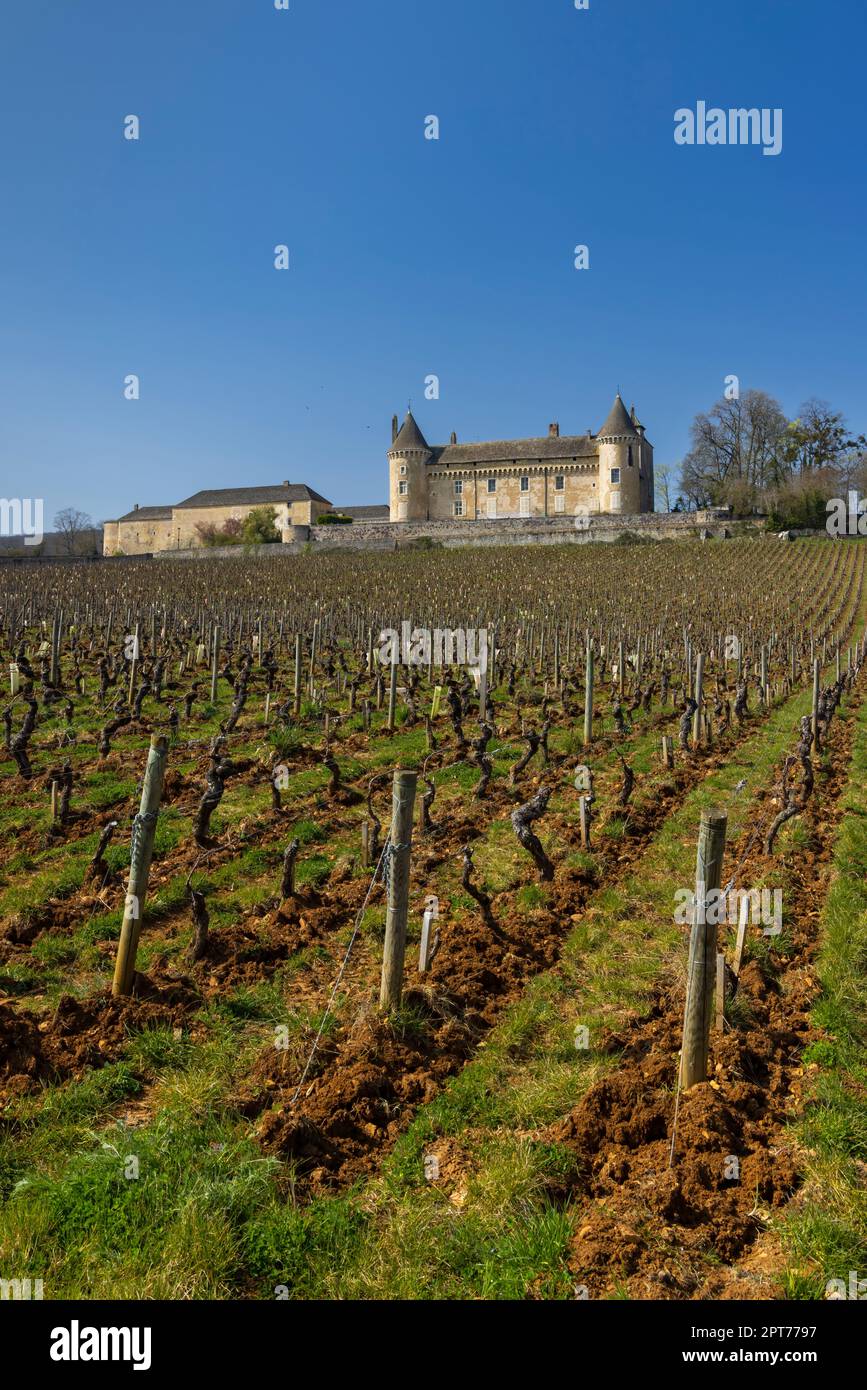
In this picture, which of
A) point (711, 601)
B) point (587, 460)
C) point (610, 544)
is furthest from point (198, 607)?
point (587, 460)

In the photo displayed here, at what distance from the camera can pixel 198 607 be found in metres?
28.7

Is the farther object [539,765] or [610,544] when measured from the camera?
[610,544]

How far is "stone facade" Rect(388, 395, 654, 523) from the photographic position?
65.2m

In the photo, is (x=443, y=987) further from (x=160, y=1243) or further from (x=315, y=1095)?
(x=160, y=1243)

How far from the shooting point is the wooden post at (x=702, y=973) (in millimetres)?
3939

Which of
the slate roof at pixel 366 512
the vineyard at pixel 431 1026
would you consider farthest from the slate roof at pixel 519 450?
the vineyard at pixel 431 1026

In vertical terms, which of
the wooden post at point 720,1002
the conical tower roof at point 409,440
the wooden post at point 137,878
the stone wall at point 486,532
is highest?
the conical tower roof at point 409,440

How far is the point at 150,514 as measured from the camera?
3445 inches

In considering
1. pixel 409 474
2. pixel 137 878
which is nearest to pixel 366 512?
pixel 409 474

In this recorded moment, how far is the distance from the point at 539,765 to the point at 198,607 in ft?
68.3

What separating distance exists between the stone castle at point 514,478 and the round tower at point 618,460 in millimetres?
78

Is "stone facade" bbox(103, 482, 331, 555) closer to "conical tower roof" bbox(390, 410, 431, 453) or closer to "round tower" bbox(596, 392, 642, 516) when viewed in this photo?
"conical tower roof" bbox(390, 410, 431, 453)

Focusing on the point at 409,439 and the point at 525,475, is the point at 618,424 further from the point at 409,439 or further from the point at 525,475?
the point at 409,439

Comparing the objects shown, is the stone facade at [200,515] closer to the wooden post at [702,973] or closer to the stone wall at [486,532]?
the stone wall at [486,532]
